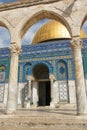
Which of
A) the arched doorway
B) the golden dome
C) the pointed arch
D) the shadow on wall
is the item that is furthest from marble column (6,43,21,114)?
the golden dome

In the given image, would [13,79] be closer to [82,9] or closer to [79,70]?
[79,70]

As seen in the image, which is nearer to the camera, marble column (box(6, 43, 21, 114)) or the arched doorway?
marble column (box(6, 43, 21, 114))

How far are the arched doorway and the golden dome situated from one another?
17.9 ft

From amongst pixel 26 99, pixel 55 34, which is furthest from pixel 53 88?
pixel 55 34

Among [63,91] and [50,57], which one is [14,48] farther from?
[50,57]

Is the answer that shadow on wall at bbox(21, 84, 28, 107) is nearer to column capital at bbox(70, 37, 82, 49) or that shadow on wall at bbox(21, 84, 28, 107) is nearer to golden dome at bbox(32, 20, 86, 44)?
golden dome at bbox(32, 20, 86, 44)

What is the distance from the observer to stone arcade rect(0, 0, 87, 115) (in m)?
7.24

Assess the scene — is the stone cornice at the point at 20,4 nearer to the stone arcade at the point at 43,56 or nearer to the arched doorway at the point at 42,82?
the stone arcade at the point at 43,56

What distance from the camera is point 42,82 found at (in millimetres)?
17609

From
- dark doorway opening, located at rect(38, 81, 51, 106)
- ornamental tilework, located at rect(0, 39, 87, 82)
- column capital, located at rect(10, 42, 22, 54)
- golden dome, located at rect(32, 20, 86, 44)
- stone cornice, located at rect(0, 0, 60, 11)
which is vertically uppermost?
golden dome, located at rect(32, 20, 86, 44)

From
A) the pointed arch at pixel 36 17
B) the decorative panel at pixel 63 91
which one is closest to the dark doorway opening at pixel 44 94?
the decorative panel at pixel 63 91

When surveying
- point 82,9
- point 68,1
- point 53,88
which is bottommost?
point 53,88

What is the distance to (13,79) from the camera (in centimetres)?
707

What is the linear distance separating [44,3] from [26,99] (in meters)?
10.3
